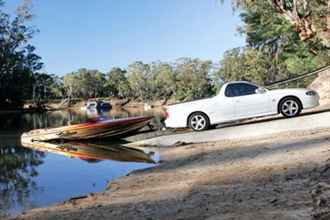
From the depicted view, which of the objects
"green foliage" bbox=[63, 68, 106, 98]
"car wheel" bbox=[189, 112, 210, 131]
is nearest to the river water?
"car wheel" bbox=[189, 112, 210, 131]

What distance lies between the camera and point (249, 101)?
1870 cm

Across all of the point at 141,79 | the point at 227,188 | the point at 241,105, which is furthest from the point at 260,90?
the point at 141,79

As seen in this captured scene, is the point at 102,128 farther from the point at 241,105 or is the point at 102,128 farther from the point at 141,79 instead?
the point at 141,79

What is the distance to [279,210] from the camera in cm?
642

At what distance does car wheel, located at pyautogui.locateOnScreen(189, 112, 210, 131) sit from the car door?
1131 mm

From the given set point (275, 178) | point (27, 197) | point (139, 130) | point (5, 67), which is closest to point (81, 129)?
point (139, 130)

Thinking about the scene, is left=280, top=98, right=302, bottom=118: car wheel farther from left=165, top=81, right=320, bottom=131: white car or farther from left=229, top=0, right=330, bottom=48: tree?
left=229, top=0, right=330, bottom=48: tree

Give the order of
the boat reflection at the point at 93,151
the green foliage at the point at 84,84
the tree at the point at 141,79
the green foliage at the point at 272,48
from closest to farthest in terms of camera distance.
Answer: the boat reflection at the point at 93,151, the green foliage at the point at 272,48, the tree at the point at 141,79, the green foliage at the point at 84,84

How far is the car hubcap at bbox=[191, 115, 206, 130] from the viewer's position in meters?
19.0

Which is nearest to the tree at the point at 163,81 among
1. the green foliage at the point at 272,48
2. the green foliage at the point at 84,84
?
the green foliage at the point at 84,84

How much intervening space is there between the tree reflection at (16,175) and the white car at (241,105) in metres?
5.64

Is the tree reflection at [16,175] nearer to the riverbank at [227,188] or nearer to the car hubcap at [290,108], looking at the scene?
the riverbank at [227,188]

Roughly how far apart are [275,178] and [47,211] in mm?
3945

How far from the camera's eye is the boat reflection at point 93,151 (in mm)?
16266
